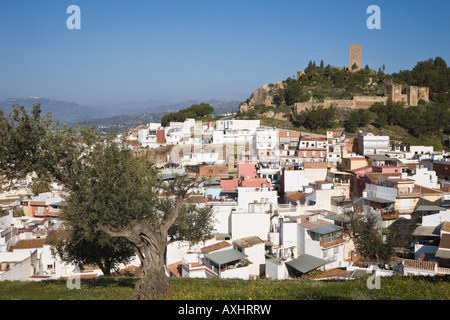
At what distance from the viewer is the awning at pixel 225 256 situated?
52.3ft

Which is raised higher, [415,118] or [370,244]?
[415,118]

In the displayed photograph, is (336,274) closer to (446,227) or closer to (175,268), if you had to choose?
(446,227)

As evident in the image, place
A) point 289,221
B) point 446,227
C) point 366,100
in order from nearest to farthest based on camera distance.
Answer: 1. point 446,227
2. point 289,221
3. point 366,100

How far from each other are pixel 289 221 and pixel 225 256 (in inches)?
219

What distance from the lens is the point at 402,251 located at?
61.2ft

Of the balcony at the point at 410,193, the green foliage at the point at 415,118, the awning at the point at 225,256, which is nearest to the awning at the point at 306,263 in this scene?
the awning at the point at 225,256

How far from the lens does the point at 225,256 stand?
1650 centimetres

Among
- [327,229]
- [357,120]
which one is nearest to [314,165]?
[327,229]

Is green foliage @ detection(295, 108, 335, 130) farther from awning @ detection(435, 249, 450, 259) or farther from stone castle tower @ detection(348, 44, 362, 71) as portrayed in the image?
awning @ detection(435, 249, 450, 259)

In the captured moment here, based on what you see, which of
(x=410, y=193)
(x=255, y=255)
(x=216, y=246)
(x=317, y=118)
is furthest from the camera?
(x=317, y=118)
